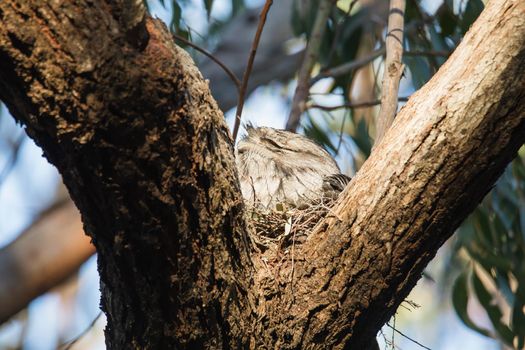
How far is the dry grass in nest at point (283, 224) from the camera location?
2.30m

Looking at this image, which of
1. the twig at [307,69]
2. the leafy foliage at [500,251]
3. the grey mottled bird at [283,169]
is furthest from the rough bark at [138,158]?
the leafy foliage at [500,251]

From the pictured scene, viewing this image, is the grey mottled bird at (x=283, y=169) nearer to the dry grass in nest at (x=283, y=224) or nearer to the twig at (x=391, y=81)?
the dry grass in nest at (x=283, y=224)

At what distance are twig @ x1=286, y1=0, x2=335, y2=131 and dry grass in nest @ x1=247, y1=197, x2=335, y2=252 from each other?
0.78m

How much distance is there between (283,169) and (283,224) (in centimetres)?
74

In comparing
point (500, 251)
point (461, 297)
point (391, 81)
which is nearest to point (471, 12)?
point (391, 81)

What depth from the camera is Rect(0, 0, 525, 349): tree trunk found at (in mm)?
1507

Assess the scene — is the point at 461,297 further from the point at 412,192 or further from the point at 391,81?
the point at 412,192

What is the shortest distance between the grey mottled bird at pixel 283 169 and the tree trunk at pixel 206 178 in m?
1.00

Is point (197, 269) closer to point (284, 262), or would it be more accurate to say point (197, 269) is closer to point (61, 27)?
point (284, 262)

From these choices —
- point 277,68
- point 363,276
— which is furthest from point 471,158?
point 277,68

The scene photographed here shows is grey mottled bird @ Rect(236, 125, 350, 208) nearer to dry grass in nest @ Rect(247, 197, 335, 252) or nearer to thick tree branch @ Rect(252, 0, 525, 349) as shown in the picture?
dry grass in nest @ Rect(247, 197, 335, 252)

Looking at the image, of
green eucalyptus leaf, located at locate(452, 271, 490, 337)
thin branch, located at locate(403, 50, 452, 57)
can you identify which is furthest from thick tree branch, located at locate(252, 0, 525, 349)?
green eucalyptus leaf, located at locate(452, 271, 490, 337)

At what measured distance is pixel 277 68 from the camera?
6.15 meters

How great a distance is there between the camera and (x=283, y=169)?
11.0 feet
